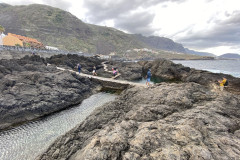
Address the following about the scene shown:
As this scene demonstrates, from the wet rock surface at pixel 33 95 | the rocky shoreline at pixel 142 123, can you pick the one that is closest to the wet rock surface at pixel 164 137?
the rocky shoreline at pixel 142 123

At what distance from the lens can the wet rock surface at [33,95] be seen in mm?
13820

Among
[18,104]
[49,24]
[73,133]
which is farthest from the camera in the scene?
[49,24]

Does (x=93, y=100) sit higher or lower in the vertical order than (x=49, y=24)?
lower

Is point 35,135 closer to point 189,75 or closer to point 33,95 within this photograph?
point 33,95

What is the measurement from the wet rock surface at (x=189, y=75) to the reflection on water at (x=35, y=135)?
27.7 meters

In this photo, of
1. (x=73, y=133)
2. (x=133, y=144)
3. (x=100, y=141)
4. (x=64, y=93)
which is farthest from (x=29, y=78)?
(x=133, y=144)

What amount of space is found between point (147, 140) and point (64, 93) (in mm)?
16344

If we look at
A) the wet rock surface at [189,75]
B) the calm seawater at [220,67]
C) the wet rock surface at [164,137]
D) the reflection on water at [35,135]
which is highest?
the wet rock surface at [164,137]

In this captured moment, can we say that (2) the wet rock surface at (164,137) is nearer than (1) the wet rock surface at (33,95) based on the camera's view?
Yes

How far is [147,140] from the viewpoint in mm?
5570

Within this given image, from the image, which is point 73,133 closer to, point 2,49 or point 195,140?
point 195,140

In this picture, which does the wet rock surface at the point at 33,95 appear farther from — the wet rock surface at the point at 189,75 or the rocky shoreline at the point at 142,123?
the wet rock surface at the point at 189,75

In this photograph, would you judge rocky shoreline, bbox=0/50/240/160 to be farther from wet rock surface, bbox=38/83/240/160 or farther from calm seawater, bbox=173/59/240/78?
calm seawater, bbox=173/59/240/78

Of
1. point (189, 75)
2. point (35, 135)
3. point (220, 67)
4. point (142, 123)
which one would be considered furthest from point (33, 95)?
point (220, 67)
